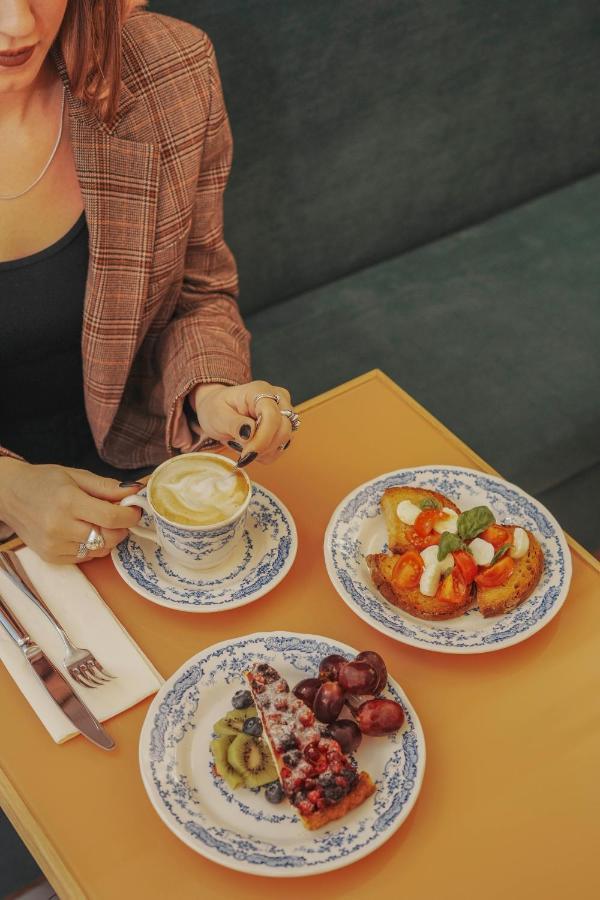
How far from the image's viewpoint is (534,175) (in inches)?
102

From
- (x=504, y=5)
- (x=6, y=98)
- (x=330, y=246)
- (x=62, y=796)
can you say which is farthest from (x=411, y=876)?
(x=504, y=5)

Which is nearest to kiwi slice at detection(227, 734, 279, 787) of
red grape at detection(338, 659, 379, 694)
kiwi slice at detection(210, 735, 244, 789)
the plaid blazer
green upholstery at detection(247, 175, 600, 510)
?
kiwi slice at detection(210, 735, 244, 789)

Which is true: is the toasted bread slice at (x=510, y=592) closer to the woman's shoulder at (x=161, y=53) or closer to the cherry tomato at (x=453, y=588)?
the cherry tomato at (x=453, y=588)

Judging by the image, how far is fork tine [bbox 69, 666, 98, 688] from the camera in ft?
3.44

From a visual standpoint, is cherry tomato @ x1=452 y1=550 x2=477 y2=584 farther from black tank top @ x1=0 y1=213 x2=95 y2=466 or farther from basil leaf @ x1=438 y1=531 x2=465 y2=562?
black tank top @ x1=0 y1=213 x2=95 y2=466

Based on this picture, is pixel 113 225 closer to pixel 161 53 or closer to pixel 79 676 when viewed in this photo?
pixel 161 53

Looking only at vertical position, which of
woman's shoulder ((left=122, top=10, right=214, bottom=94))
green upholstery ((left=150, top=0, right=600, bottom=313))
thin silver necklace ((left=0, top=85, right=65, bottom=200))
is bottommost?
green upholstery ((left=150, top=0, right=600, bottom=313))

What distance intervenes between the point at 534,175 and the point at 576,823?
201 cm

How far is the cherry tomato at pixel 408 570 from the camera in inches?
43.9

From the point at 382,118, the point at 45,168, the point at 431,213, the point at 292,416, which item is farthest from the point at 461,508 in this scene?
the point at 431,213

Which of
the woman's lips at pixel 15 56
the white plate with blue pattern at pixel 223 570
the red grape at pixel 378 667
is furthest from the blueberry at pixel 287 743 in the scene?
the woman's lips at pixel 15 56

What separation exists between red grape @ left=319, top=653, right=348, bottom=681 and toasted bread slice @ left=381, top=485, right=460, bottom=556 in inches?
8.2

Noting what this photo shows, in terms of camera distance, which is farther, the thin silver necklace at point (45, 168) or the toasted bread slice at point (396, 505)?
the thin silver necklace at point (45, 168)

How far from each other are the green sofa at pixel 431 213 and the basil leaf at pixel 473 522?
812mm
